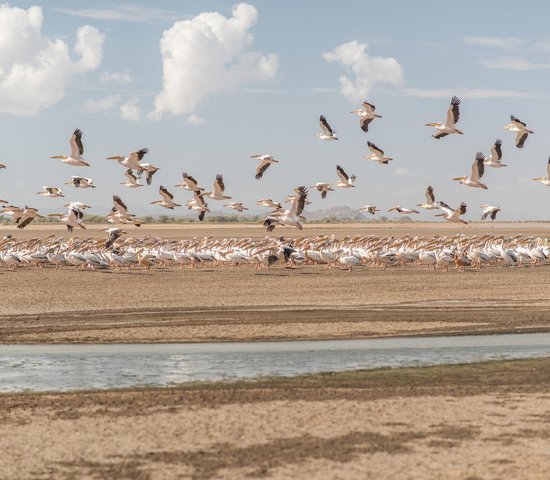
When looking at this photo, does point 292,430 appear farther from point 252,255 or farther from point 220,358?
point 252,255

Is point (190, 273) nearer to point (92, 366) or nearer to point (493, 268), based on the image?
point (493, 268)

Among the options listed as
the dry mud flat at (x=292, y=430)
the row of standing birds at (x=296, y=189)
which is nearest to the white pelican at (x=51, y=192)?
the row of standing birds at (x=296, y=189)

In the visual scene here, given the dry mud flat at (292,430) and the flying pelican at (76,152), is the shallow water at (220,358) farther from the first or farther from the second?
the flying pelican at (76,152)

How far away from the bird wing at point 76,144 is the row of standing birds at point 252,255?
595 cm

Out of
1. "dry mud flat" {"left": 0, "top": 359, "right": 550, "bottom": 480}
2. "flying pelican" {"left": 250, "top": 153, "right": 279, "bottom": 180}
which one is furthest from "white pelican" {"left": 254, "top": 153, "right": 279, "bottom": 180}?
"dry mud flat" {"left": 0, "top": 359, "right": 550, "bottom": 480}

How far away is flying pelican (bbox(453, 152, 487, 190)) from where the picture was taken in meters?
31.8

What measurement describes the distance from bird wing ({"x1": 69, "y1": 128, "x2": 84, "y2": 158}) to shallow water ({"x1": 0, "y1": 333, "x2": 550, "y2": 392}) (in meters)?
14.0

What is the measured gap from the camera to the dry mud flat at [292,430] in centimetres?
1017

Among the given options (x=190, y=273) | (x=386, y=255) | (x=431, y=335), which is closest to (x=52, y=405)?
(x=431, y=335)

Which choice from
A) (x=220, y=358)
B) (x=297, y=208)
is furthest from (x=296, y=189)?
(x=220, y=358)

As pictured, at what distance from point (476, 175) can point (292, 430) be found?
22.1 metres

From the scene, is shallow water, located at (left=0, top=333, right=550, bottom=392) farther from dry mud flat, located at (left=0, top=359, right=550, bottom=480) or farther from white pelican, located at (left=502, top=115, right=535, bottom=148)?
white pelican, located at (left=502, top=115, right=535, bottom=148)

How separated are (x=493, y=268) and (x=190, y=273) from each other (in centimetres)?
1132

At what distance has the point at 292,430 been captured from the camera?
11656mm
